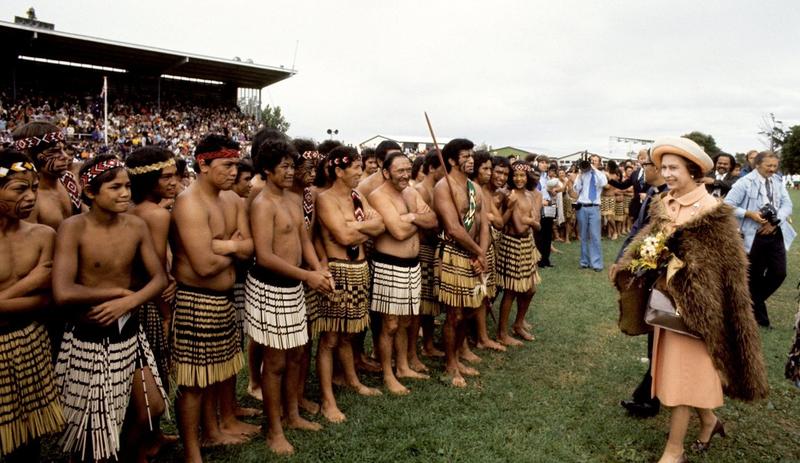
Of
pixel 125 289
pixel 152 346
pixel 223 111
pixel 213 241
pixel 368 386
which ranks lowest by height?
pixel 368 386

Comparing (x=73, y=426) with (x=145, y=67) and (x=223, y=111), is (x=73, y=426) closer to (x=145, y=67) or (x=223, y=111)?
(x=145, y=67)

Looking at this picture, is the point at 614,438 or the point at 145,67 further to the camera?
the point at 145,67

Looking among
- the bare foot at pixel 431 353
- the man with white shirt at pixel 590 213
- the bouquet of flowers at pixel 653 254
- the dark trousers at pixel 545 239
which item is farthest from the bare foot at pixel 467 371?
the man with white shirt at pixel 590 213

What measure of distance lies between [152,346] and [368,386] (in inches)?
84.1

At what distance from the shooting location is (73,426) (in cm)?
298

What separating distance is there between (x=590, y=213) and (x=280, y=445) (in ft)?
28.7

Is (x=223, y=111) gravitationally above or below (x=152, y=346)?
above

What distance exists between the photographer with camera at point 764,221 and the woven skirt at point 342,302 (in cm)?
493

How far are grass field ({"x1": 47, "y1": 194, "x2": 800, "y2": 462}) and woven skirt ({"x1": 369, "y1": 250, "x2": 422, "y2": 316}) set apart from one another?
0.79 m

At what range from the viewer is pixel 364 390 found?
479cm

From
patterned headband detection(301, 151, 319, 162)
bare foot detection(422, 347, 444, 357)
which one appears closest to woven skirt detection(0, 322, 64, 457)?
patterned headband detection(301, 151, 319, 162)

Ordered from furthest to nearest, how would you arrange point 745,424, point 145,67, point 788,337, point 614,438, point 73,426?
point 145,67 → point 788,337 → point 745,424 → point 614,438 → point 73,426

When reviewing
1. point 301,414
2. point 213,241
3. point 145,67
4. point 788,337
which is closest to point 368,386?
point 301,414

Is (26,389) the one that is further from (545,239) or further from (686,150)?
(545,239)
